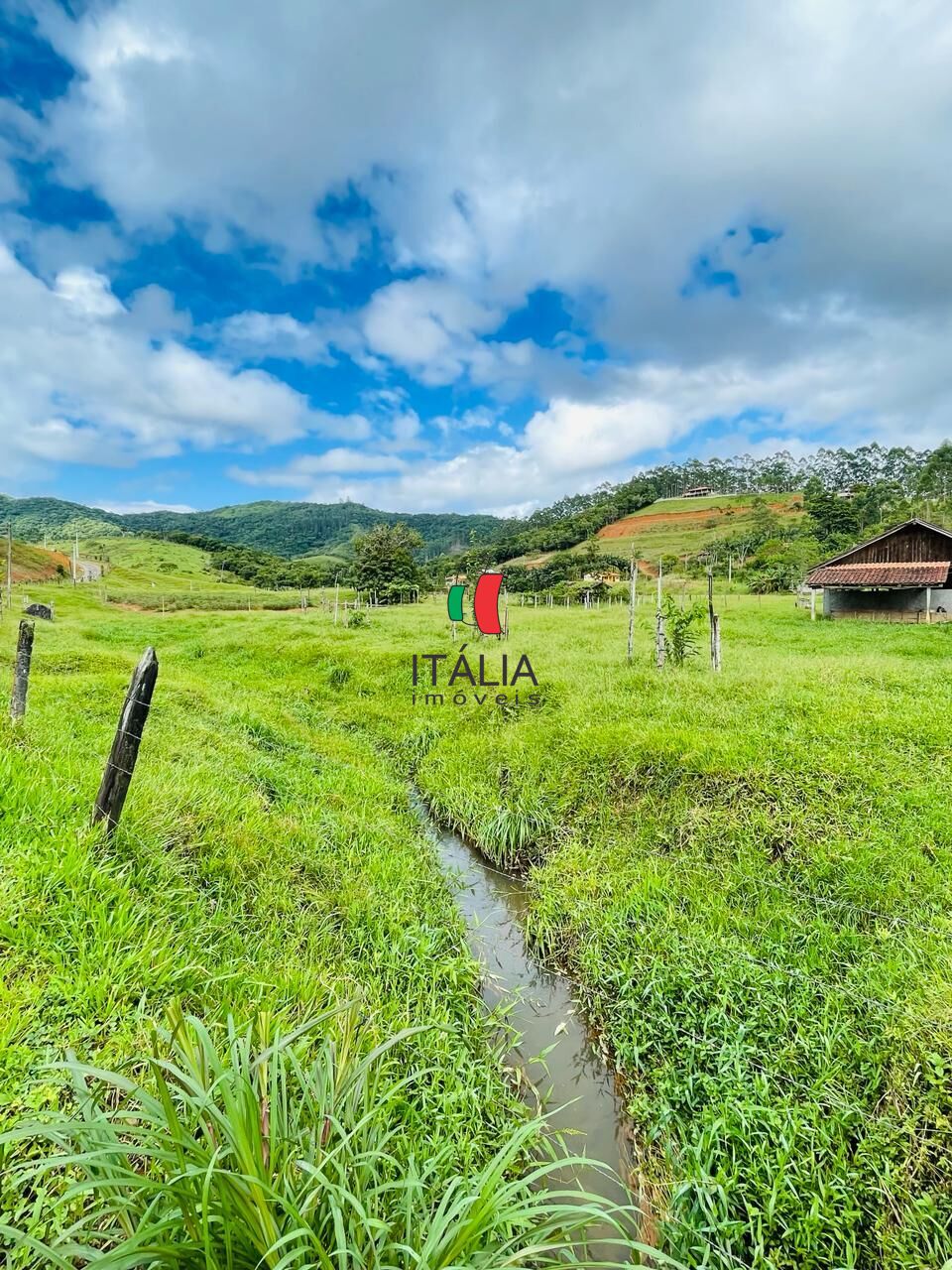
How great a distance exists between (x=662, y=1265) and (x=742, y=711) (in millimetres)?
6842

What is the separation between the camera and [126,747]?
406 cm

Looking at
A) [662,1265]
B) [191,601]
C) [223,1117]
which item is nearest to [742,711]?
[662,1265]

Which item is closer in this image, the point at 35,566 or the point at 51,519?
the point at 35,566

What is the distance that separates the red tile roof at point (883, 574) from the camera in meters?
24.8

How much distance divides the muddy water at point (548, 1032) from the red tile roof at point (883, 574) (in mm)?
26688

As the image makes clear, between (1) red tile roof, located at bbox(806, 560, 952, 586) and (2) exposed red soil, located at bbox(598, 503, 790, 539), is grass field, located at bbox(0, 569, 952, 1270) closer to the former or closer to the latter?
(1) red tile roof, located at bbox(806, 560, 952, 586)

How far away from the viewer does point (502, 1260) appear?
7.27 ft

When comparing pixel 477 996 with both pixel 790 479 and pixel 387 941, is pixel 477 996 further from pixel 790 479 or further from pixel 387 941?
pixel 790 479

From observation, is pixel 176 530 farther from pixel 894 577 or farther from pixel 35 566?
pixel 894 577

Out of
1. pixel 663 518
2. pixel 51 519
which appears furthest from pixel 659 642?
pixel 51 519

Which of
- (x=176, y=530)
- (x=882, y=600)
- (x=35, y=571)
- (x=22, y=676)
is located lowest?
(x=882, y=600)
